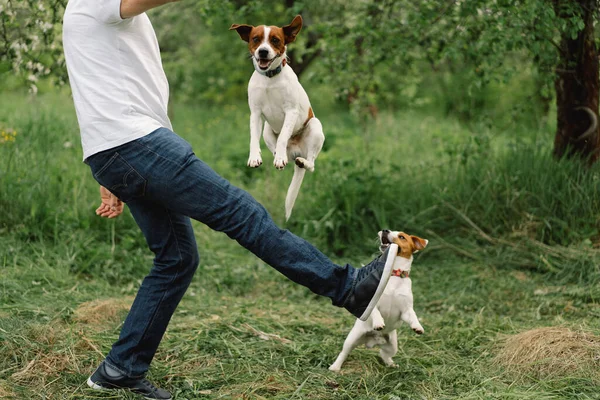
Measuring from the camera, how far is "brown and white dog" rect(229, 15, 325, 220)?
8.28 feet

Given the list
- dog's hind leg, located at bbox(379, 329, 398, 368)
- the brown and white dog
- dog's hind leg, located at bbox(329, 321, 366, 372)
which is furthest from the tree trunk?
the brown and white dog

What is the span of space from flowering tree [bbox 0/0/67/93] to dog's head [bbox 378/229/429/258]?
278 centimetres

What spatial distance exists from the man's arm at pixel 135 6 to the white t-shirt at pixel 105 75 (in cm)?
6

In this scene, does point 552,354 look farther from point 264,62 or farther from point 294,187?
point 264,62

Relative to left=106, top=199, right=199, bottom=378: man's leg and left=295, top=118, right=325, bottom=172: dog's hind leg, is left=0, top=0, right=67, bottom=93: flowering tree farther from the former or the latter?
left=295, top=118, right=325, bottom=172: dog's hind leg

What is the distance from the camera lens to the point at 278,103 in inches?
107

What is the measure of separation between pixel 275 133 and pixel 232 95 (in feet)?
34.0

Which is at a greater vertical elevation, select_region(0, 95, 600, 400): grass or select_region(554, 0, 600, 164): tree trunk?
select_region(554, 0, 600, 164): tree trunk

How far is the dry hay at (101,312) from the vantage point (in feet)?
13.4

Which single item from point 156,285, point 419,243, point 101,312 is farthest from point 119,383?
point 419,243

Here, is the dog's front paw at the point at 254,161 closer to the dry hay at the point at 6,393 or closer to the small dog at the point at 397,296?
the small dog at the point at 397,296

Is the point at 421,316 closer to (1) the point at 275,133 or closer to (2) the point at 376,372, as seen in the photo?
(2) the point at 376,372

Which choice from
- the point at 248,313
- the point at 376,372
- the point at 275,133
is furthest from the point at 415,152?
the point at 275,133

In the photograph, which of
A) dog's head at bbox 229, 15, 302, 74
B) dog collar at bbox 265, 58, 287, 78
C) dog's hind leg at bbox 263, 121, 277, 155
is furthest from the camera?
dog's hind leg at bbox 263, 121, 277, 155
